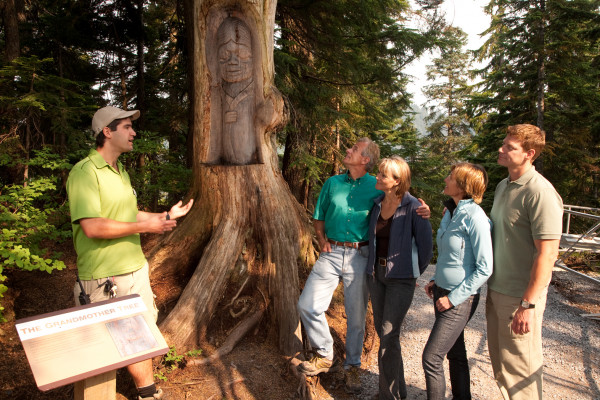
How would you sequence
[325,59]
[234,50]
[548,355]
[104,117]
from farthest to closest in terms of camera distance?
[325,59] → [548,355] → [234,50] → [104,117]

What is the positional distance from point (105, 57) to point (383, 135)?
35.1 feet

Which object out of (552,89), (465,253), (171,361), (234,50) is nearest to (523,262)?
(465,253)

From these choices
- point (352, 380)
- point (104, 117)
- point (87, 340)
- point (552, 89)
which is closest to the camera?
point (87, 340)

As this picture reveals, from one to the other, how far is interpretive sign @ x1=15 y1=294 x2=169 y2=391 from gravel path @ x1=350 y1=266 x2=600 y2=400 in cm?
222

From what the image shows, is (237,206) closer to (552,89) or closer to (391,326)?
(391,326)

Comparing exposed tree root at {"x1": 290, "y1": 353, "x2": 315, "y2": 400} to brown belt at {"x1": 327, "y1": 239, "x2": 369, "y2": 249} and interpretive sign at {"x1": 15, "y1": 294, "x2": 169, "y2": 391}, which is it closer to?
brown belt at {"x1": 327, "y1": 239, "x2": 369, "y2": 249}

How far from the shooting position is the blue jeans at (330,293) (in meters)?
3.38

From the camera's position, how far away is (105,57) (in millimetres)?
10477

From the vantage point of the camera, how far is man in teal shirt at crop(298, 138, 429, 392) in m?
3.41

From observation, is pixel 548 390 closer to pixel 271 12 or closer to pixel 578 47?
pixel 271 12

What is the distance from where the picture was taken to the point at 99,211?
273 centimetres

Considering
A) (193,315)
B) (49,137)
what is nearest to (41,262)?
(193,315)

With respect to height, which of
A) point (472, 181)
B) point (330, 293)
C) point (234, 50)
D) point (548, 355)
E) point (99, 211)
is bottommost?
point (548, 355)

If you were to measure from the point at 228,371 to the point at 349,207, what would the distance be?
77.9 inches
